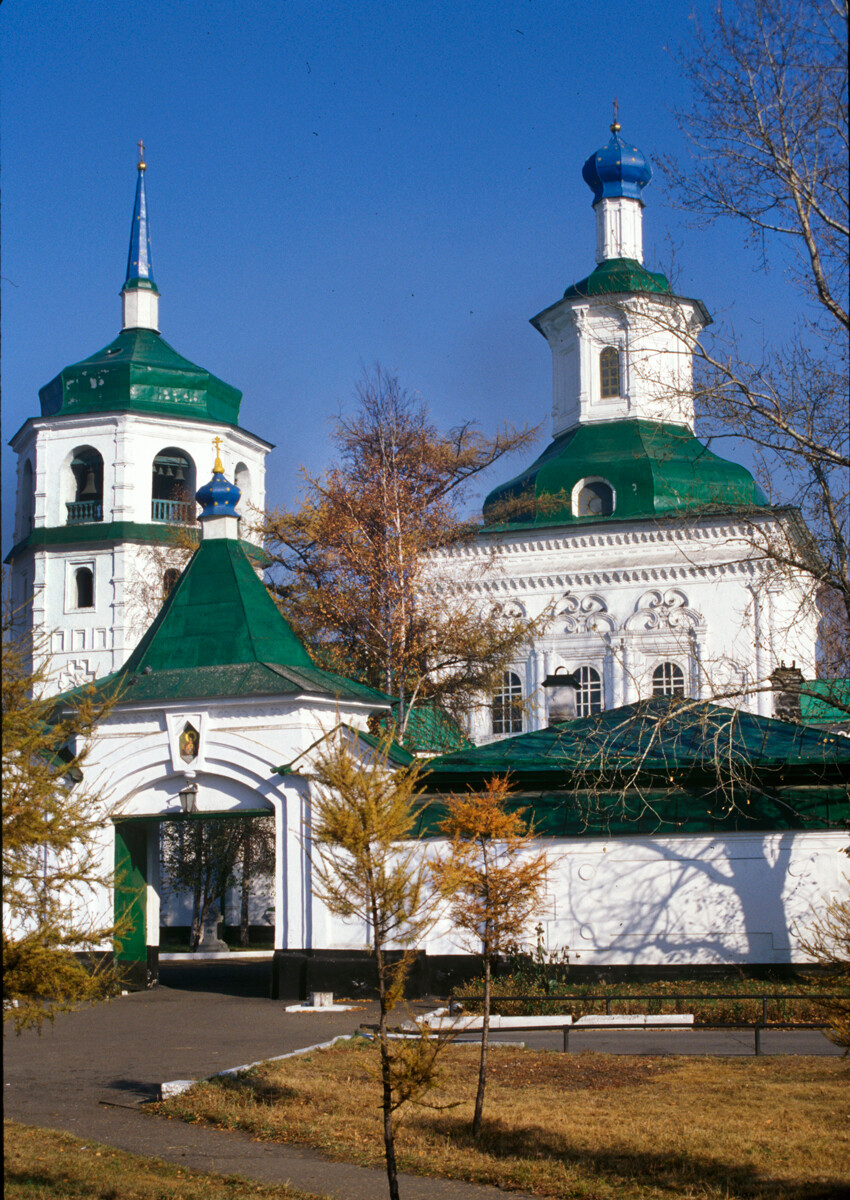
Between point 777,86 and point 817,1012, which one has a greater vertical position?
point 777,86

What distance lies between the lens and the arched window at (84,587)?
37.5 metres

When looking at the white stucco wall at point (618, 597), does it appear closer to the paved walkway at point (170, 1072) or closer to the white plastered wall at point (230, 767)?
the white plastered wall at point (230, 767)

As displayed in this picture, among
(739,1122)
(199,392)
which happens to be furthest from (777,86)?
(199,392)

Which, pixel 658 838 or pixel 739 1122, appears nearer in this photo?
pixel 739 1122

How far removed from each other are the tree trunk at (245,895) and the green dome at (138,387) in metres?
13.3

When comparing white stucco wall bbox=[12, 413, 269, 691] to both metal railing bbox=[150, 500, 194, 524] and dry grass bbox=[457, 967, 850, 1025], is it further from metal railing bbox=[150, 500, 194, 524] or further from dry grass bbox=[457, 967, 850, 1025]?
dry grass bbox=[457, 967, 850, 1025]

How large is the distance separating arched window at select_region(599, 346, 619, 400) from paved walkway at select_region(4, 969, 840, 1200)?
73.5 ft

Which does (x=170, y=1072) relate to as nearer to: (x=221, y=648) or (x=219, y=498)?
(x=221, y=648)

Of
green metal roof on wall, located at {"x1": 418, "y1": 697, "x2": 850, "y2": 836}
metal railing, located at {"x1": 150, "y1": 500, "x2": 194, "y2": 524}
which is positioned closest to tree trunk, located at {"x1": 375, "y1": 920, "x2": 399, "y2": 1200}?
green metal roof on wall, located at {"x1": 418, "y1": 697, "x2": 850, "y2": 836}

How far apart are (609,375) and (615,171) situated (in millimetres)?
5794

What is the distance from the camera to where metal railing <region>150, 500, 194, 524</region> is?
123 feet

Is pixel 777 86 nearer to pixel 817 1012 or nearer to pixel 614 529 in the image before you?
pixel 817 1012

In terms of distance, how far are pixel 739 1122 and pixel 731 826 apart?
6.84m

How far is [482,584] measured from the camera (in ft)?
106
